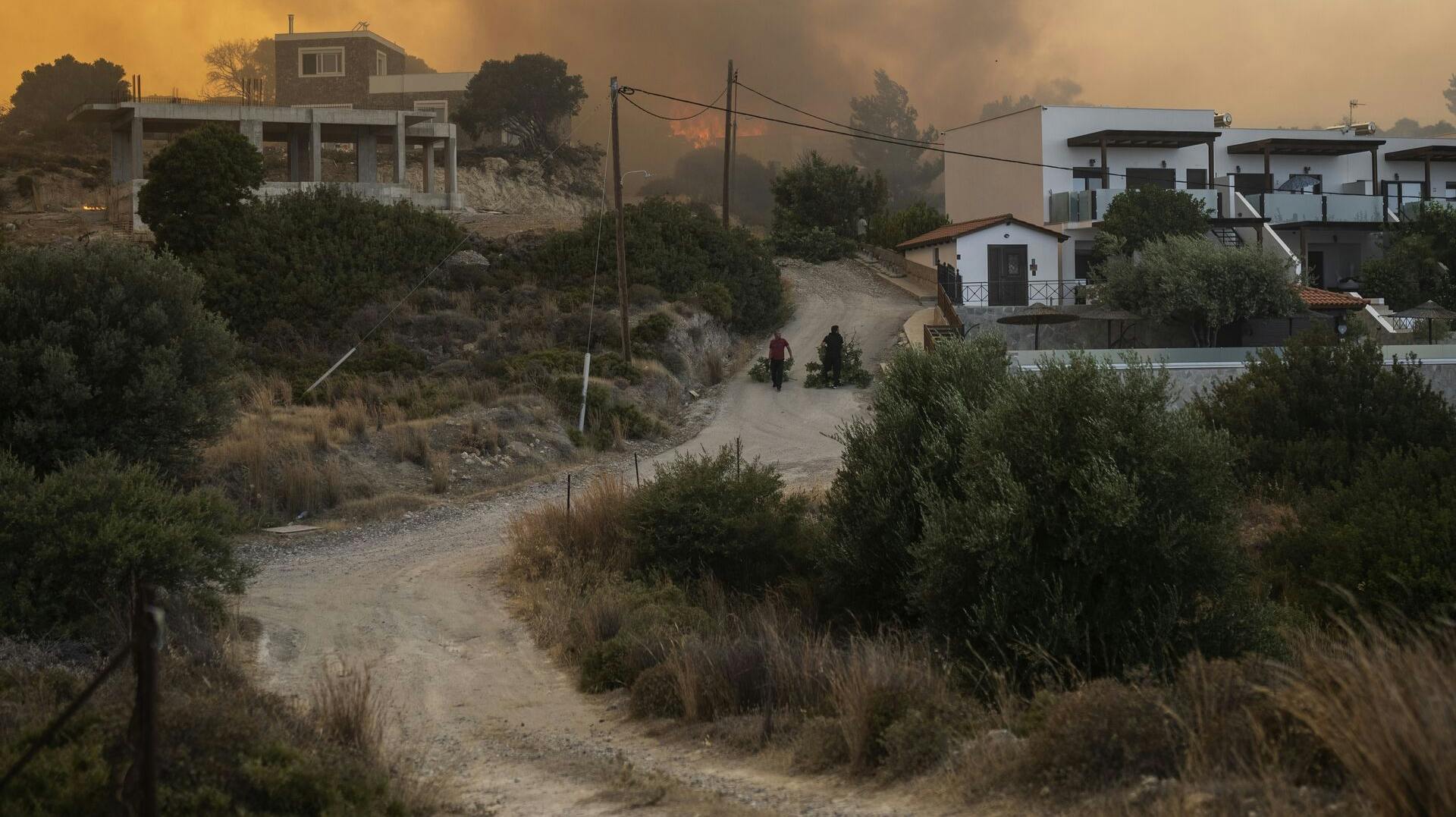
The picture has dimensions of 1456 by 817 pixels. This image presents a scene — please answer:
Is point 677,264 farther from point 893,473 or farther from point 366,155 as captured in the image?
point 893,473

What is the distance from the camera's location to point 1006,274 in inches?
1524

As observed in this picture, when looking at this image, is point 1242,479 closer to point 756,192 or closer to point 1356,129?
point 1356,129

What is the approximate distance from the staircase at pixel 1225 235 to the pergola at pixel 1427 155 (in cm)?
1230

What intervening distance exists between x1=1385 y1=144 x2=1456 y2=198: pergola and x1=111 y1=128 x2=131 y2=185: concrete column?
167ft

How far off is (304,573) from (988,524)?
28.2 ft

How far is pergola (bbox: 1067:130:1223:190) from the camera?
42.8 m

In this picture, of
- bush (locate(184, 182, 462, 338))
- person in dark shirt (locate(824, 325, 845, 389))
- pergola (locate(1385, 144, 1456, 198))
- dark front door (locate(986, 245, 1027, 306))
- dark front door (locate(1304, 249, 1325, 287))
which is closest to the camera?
person in dark shirt (locate(824, 325, 845, 389))

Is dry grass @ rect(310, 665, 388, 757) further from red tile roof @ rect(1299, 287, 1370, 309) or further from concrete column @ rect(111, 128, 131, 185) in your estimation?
concrete column @ rect(111, 128, 131, 185)

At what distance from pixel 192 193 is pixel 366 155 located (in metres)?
13.1

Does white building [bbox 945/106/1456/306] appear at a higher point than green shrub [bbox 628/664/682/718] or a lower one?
higher

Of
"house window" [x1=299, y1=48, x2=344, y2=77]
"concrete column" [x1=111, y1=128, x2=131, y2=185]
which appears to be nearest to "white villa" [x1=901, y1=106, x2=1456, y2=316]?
"concrete column" [x1=111, y1=128, x2=131, y2=185]

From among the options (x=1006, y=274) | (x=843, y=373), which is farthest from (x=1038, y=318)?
(x=1006, y=274)

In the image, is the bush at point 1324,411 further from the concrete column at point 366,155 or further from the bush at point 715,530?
the concrete column at point 366,155

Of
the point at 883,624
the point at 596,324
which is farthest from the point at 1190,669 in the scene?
the point at 596,324
